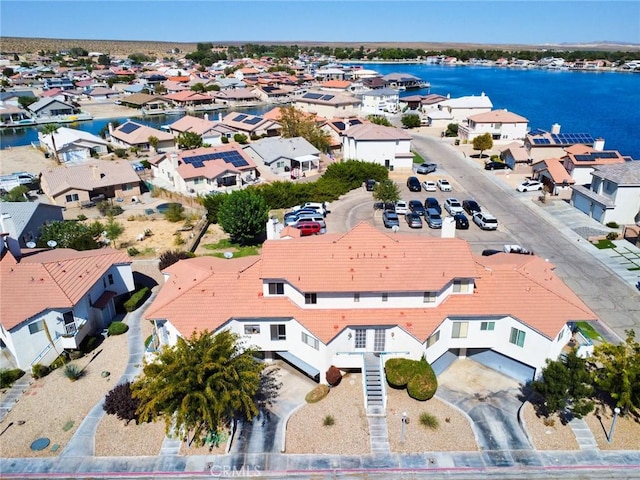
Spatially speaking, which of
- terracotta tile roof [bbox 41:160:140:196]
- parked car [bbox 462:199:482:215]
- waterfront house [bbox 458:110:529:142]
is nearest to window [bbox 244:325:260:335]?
parked car [bbox 462:199:482:215]

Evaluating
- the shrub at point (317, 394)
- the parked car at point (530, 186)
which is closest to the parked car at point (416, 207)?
the parked car at point (530, 186)

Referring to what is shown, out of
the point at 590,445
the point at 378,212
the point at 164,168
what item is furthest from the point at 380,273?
the point at 164,168

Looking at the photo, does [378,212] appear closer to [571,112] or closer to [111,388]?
[111,388]

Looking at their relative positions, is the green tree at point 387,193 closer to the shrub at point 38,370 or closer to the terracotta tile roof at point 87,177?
the terracotta tile roof at point 87,177

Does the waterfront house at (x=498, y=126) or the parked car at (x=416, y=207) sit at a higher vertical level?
the waterfront house at (x=498, y=126)

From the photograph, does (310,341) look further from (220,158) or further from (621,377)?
(220,158)

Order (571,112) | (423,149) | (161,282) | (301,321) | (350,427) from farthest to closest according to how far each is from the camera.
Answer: (571,112)
(423,149)
(161,282)
(301,321)
(350,427)

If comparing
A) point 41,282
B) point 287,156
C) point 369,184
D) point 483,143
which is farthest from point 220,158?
point 483,143
